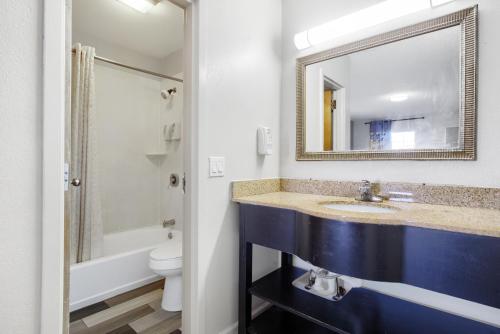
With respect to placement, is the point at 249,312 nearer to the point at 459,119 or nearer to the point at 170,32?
the point at 459,119

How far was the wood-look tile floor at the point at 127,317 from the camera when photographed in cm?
158

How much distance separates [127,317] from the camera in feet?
5.61

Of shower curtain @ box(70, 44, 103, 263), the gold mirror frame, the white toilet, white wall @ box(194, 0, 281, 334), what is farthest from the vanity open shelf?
shower curtain @ box(70, 44, 103, 263)

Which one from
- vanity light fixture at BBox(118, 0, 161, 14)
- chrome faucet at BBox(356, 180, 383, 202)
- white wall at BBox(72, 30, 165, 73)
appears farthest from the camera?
white wall at BBox(72, 30, 165, 73)

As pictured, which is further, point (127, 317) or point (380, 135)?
point (127, 317)

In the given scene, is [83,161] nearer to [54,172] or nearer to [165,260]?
[165,260]

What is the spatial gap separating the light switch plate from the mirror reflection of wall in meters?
0.66

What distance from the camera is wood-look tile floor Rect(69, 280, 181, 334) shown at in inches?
62.4

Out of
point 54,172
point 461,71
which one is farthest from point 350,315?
point 54,172

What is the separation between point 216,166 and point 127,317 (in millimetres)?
1271

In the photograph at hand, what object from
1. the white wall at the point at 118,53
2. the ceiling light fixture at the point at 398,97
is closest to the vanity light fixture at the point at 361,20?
the ceiling light fixture at the point at 398,97

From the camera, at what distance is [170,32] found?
240 centimetres

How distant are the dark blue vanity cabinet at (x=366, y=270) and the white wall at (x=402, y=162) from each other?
53cm

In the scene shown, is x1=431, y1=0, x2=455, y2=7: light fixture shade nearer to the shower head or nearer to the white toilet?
the white toilet
